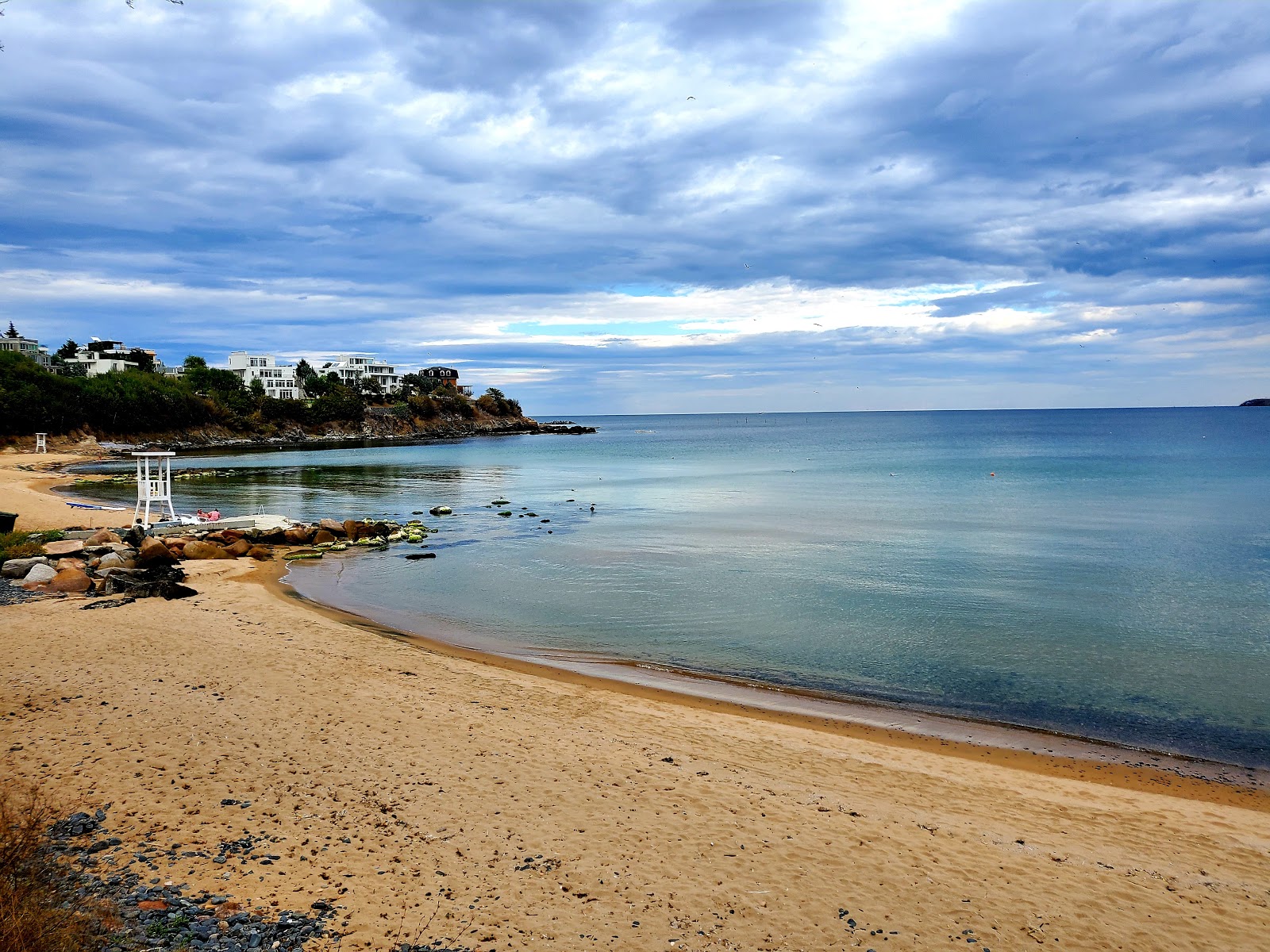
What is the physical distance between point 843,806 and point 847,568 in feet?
51.6

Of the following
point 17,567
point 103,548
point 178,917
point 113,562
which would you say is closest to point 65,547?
point 103,548

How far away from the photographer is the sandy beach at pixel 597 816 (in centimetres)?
566

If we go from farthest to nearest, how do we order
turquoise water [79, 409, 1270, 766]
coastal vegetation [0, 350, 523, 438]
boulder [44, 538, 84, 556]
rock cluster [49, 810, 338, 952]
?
coastal vegetation [0, 350, 523, 438], boulder [44, 538, 84, 556], turquoise water [79, 409, 1270, 766], rock cluster [49, 810, 338, 952]

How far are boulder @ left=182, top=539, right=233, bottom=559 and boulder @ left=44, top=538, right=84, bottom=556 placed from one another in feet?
8.37

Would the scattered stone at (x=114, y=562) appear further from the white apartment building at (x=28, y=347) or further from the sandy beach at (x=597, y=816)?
the white apartment building at (x=28, y=347)

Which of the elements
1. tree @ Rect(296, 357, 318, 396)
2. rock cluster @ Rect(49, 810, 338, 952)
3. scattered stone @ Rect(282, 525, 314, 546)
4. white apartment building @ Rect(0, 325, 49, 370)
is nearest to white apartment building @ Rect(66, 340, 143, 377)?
white apartment building @ Rect(0, 325, 49, 370)

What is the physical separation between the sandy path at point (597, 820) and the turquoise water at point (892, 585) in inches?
136

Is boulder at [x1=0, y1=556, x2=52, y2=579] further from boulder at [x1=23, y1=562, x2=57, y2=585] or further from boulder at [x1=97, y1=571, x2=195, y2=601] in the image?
boulder at [x1=97, y1=571, x2=195, y2=601]

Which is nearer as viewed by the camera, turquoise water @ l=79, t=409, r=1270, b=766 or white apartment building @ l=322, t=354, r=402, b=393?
turquoise water @ l=79, t=409, r=1270, b=766

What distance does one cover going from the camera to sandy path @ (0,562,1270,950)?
566 centimetres

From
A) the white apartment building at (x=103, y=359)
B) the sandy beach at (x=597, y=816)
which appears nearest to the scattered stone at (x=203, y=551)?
the sandy beach at (x=597, y=816)

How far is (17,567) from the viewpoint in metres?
16.9

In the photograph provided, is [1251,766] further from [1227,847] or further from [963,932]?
[963,932]

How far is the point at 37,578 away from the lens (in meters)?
16.2
